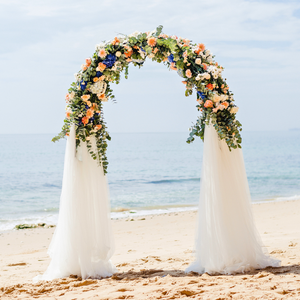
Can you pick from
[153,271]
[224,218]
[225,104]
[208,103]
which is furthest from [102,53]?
[153,271]

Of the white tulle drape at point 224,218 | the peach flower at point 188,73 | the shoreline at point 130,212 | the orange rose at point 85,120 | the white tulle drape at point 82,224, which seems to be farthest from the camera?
the shoreline at point 130,212

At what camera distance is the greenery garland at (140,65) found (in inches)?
166

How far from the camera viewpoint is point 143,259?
5254mm

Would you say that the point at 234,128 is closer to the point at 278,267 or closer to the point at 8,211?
the point at 278,267

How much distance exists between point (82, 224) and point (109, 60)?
2187 millimetres

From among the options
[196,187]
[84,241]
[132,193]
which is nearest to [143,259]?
[84,241]

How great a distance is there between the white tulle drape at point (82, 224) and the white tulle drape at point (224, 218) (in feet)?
3.93

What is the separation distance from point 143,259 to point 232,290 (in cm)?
227

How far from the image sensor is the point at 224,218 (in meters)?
4.18

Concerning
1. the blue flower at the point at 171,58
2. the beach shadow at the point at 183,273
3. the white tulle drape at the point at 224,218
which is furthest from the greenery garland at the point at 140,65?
the beach shadow at the point at 183,273

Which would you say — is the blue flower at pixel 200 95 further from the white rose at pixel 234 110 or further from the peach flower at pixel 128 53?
the peach flower at pixel 128 53

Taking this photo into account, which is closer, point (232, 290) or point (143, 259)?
point (232, 290)

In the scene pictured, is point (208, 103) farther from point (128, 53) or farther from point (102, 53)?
point (102, 53)

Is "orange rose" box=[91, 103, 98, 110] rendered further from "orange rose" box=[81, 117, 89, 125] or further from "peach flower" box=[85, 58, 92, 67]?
"peach flower" box=[85, 58, 92, 67]
